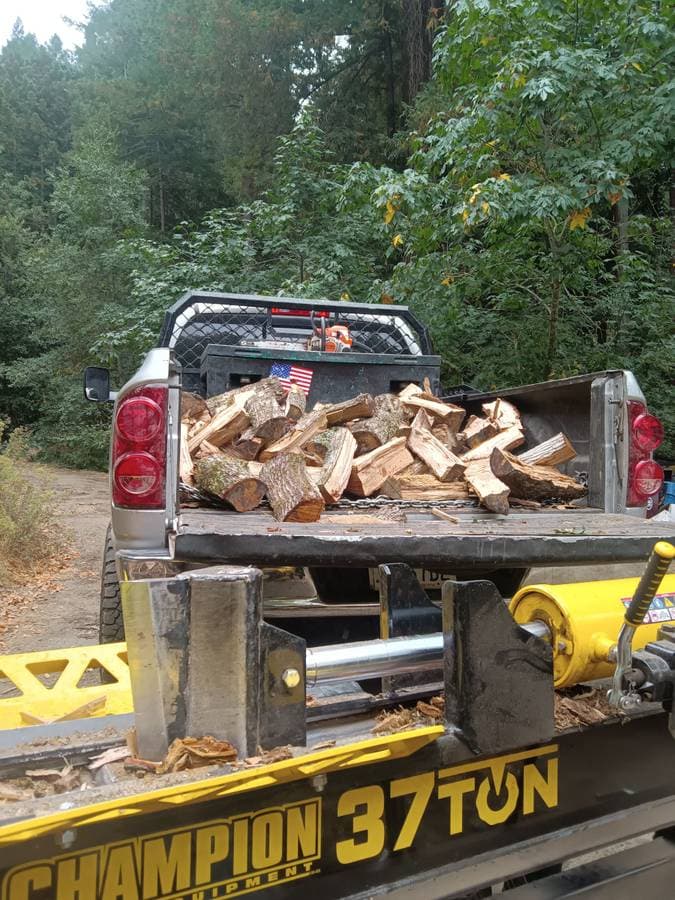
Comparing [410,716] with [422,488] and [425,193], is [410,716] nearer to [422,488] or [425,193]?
[422,488]

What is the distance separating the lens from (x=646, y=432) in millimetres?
3246

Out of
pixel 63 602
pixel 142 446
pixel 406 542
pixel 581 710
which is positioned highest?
pixel 142 446

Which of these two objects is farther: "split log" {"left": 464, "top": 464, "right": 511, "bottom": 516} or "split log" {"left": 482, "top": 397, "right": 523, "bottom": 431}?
"split log" {"left": 482, "top": 397, "right": 523, "bottom": 431}

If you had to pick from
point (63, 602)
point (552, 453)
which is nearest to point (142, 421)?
point (552, 453)

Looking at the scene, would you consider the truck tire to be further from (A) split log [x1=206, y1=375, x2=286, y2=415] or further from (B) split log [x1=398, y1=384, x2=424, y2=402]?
(B) split log [x1=398, y1=384, x2=424, y2=402]

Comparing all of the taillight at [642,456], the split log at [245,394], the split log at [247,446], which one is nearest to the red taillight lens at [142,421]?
the split log at [247,446]

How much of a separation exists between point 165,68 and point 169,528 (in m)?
24.9

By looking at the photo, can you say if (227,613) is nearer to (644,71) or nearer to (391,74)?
(644,71)

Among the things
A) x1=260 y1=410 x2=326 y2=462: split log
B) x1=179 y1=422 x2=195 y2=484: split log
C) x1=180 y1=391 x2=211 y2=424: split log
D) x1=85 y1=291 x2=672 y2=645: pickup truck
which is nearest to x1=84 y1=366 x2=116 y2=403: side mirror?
x1=180 y1=391 x2=211 y2=424: split log

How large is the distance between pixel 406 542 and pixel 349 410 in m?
1.51

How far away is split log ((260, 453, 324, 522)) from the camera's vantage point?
2.77 meters

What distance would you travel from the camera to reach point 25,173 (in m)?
34.2

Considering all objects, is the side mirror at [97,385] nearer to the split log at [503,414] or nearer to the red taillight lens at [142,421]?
the red taillight lens at [142,421]

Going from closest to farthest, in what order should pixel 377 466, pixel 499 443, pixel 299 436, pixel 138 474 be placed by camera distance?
pixel 138 474 → pixel 377 466 → pixel 299 436 → pixel 499 443
